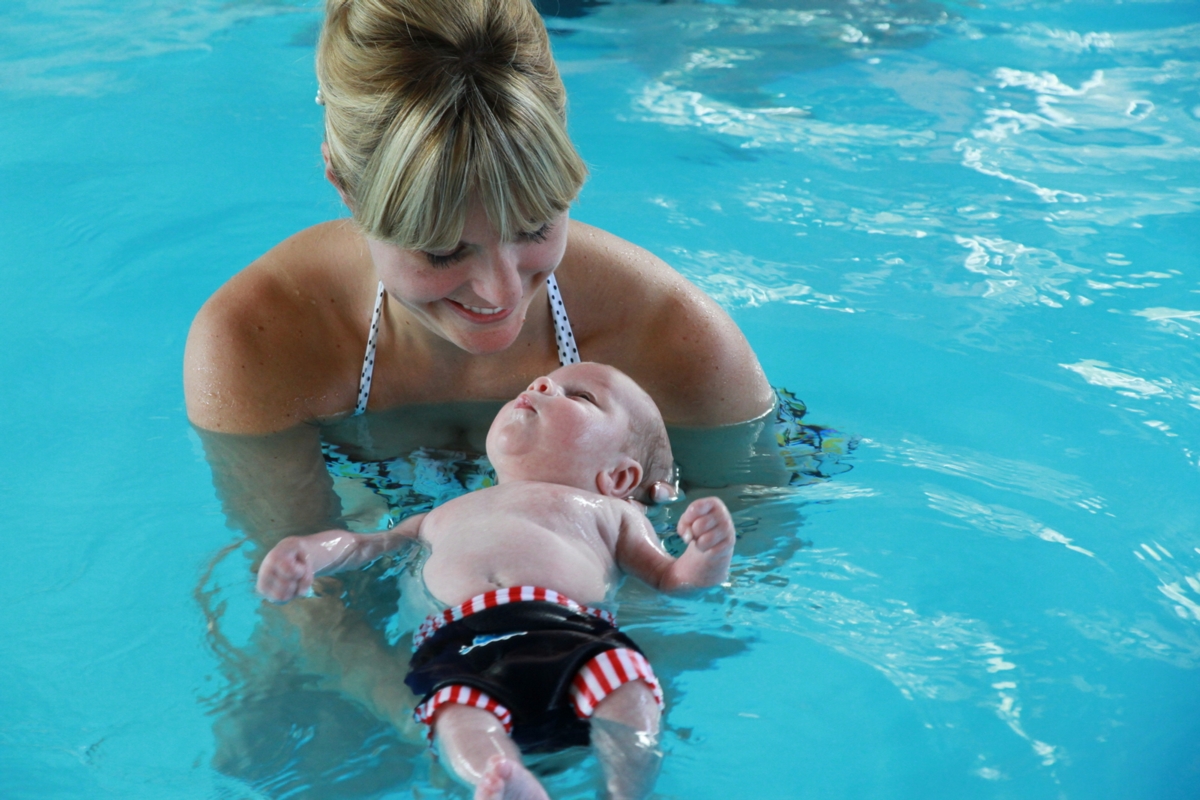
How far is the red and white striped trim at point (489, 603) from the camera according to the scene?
2.10 m

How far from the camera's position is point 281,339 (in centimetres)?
288

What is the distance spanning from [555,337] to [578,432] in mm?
567

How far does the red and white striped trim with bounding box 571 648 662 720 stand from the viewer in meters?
1.91

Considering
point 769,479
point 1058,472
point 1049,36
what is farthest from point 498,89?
point 1049,36

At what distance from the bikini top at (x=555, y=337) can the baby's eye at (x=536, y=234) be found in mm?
589

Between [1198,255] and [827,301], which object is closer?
[827,301]

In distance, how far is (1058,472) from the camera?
3.39 metres

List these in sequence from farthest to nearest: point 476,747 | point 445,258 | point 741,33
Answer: point 741,33
point 445,258
point 476,747

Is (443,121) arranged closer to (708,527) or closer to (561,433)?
(561,433)

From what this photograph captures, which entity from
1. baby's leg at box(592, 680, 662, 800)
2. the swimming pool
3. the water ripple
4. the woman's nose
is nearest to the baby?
baby's leg at box(592, 680, 662, 800)

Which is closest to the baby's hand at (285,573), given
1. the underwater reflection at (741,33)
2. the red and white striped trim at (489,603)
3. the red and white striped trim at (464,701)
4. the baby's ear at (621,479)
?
the red and white striped trim at (489,603)

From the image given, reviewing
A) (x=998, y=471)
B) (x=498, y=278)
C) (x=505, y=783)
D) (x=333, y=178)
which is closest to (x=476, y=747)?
(x=505, y=783)

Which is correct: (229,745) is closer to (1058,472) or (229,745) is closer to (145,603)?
(145,603)

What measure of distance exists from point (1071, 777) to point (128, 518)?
2610 millimetres
